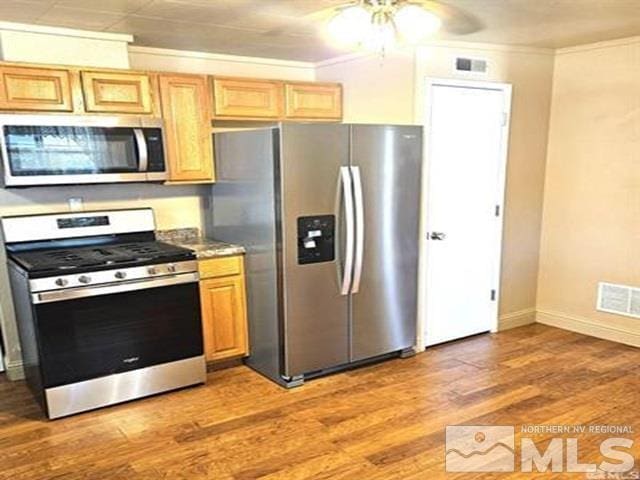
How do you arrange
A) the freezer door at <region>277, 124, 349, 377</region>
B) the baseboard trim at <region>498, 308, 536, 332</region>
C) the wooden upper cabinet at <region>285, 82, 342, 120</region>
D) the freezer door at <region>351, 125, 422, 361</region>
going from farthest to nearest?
the baseboard trim at <region>498, 308, 536, 332</region> < the wooden upper cabinet at <region>285, 82, 342, 120</region> < the freezer door at <region>351, 125, 422, 361</region> < the freezer door at <region>277, 124, 349, 377</region>

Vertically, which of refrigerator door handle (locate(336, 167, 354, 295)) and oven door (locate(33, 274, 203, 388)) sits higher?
refrigerator door handle (locate(336, 167, 354, 295))

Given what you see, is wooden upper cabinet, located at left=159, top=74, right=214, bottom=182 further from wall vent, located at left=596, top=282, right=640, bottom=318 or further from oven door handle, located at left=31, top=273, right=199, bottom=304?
wall vent, located at left=596, top=282, right=640, bottom=318

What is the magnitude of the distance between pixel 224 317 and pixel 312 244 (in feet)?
2.79

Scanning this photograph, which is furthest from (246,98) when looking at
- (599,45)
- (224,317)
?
(599,45)

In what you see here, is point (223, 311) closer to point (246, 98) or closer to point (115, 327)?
point (115, 327)

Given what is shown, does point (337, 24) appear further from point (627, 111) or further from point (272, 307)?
point (627, 111)

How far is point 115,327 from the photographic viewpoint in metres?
3.01

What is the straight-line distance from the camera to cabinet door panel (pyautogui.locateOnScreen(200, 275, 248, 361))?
137 inches

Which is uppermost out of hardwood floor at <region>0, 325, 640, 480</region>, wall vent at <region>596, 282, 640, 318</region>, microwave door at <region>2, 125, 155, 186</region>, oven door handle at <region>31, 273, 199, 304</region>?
microwave door at <region>2, 125, 155, 186</region>

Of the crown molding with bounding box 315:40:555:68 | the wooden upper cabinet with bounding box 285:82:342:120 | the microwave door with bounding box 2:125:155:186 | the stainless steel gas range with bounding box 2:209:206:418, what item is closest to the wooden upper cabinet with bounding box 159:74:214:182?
the microwave door with bounding box 2:125:155:186

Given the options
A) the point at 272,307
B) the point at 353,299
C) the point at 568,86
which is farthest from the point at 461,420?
the point at 568,86

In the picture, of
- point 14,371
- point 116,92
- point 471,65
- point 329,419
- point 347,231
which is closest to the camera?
point 329,419

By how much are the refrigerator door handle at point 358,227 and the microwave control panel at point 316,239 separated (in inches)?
6.5

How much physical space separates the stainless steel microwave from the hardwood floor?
1.41m
